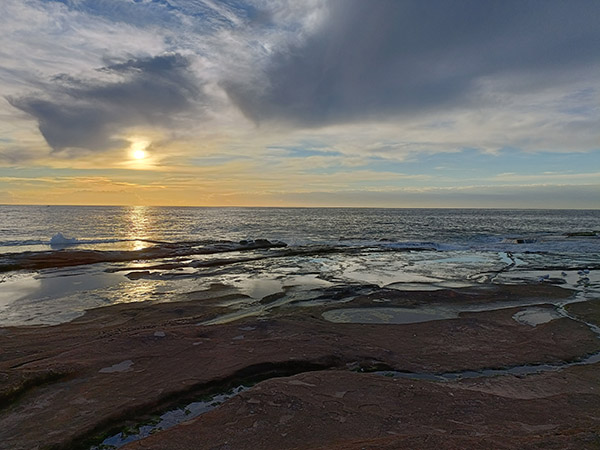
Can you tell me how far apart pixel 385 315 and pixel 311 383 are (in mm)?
7512

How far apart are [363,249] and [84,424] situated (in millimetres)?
36508

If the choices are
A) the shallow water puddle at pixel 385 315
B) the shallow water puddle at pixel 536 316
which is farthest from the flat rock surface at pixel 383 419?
the shallow water puddle at pixel 536 316

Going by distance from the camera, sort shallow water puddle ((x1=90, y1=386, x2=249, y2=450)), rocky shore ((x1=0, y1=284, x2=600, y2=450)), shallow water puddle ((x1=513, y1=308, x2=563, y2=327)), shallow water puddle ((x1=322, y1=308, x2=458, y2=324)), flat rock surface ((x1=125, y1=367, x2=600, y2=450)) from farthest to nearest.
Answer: shallow water puddle ((x1=322, y1=308, x2=458, y2=324))
shallow water puddle ((x1=513, y1=308, x2=563, y2=327))
shallow water puddle ((x1=90, y1=386, x2=249, y2=450))
rocky shore ((x1=0, y1=284, x2=600, y2=450))
flat rock surface ((x1=125, y1=367, x2=600, y2=450))

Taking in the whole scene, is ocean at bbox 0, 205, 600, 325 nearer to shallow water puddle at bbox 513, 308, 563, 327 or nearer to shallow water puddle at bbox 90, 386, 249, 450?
shallow water puddle at bbox 513, 308, 563, 327

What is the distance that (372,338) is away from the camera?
11.3 m

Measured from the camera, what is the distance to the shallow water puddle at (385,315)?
13.9 meters

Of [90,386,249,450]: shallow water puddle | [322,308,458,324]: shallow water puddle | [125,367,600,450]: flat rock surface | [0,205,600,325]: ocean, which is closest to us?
[125,367,600,450]: flat rock surface

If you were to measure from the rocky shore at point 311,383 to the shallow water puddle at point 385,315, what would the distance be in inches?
25.5

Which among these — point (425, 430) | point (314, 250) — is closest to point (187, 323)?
point (425, 430)

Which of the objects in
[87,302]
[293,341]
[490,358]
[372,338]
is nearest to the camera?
[490,358]

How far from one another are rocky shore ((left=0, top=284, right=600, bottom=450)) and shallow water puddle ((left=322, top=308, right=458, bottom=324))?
2.12 feet

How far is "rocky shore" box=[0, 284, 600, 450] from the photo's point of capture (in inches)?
236

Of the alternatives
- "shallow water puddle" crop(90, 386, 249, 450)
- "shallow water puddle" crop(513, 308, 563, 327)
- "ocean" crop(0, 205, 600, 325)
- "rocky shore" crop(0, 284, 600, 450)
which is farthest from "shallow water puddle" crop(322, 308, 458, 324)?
"shallow water puddle" crop(90, 386, 249, 450)

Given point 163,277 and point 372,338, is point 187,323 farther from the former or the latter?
point 163,277
